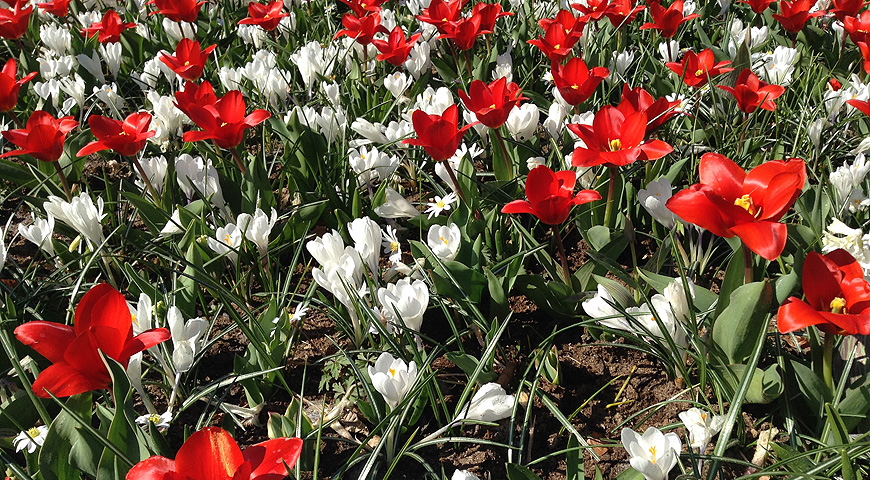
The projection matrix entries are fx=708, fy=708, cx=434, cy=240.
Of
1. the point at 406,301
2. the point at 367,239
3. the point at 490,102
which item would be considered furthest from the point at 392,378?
the point at 490,102

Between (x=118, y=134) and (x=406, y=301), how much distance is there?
1073 millimetres

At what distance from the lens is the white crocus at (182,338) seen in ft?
4.75

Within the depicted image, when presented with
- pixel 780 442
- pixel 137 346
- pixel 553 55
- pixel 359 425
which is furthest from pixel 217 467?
pixel 553 55

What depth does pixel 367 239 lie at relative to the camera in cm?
165

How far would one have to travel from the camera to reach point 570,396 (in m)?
1.63

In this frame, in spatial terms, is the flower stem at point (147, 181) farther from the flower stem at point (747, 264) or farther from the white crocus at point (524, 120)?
the flower stem at point (747, 264)

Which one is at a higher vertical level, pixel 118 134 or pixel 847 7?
pixel 847 7

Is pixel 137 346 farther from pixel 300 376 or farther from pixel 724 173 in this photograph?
pixel 724 173

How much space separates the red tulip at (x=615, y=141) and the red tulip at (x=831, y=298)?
1.57 ft

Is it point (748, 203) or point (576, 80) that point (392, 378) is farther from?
point (576, 80)

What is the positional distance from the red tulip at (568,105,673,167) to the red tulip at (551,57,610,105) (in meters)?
0.37

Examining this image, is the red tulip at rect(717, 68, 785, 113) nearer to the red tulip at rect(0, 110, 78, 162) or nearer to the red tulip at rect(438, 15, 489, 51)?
the red tulip at rect(438, 15, 489, 51)

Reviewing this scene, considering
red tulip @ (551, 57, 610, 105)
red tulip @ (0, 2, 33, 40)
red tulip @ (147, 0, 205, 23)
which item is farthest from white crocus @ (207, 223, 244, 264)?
red tulip @ (0, 2, 33, 40)

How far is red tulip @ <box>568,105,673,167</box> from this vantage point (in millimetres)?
1548
